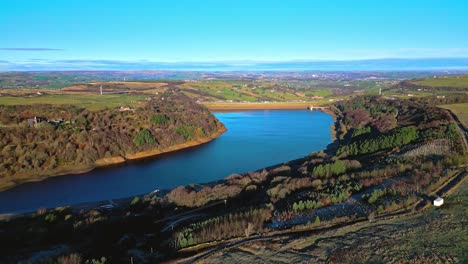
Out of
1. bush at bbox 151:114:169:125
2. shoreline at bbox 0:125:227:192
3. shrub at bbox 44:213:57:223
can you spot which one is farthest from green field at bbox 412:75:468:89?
shrub at bbox 44:213:57:223

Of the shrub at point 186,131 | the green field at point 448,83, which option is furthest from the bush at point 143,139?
the green field at point 448,83

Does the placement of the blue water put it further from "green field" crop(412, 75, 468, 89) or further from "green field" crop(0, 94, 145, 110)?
"green field" crop(412, 75, 468, 89)

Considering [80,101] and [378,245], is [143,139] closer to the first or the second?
[80,101]

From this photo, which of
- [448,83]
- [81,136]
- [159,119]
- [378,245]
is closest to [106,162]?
[81,136]

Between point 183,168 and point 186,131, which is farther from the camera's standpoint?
point 186,131

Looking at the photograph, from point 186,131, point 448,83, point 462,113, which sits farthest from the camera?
point 448,83
